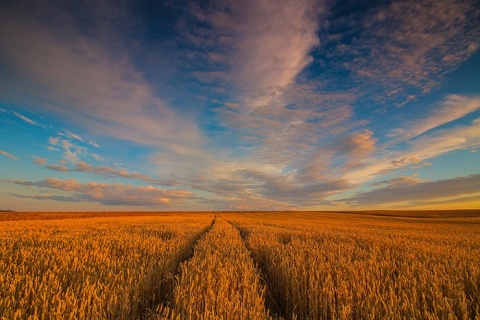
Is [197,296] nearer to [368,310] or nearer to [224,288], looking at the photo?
[224,288]

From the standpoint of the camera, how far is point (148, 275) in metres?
3.87

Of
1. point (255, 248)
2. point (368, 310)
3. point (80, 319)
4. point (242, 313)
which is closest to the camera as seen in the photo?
point (80, 319)

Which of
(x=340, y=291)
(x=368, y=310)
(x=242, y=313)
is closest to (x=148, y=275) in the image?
(x=242, y=313)

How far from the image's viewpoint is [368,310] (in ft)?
8.54

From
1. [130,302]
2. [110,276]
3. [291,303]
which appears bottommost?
[291,303]

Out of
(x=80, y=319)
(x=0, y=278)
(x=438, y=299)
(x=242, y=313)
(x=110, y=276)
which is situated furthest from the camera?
(x=110, y=276)

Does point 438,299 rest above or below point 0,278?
below

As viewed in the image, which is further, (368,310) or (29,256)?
(29,256)

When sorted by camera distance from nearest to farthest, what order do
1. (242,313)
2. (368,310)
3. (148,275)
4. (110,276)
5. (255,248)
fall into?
(242,313) → (368,310) → (110,276) → (148,275) → (255,248)

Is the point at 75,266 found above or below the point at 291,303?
above

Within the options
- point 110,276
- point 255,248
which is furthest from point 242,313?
point 255,248

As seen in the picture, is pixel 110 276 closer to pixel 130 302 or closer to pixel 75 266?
pixel 130 302

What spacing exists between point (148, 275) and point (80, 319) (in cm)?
172

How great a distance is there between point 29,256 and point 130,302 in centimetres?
352
